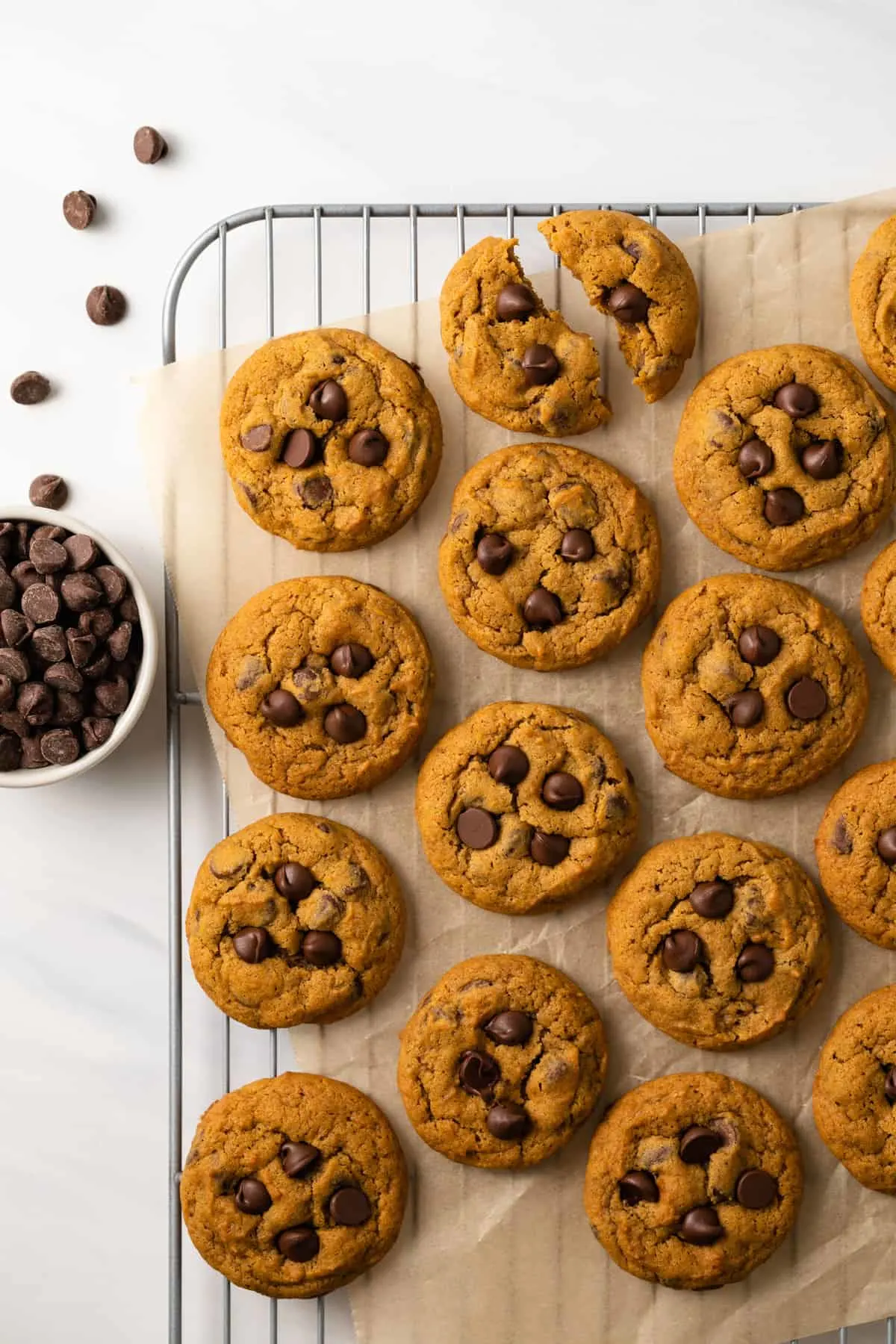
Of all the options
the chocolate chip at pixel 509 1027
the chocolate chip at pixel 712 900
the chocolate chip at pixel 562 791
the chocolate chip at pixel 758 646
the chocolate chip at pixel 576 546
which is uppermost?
the chocolate chip at pixel 576 546

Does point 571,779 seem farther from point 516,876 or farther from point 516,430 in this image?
point 516,430

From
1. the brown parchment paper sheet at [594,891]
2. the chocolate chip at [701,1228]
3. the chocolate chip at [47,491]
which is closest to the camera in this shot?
the chocolate chip at [701,1228]

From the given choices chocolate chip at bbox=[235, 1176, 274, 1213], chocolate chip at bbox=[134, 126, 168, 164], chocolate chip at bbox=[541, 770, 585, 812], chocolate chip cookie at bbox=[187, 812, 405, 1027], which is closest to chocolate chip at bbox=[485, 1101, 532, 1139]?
chocolate chip cookie at bbox=[187, 812, 405, 1027]

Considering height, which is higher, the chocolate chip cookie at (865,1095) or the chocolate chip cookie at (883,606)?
the chocolate chip cookie at (883,606)

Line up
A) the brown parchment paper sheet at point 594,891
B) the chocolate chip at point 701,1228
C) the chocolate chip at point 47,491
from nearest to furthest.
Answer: the chocolate chip at point 701,1228 < the brown parchment paper sheet at point 594,891 < the chocolate chip at point 47,491

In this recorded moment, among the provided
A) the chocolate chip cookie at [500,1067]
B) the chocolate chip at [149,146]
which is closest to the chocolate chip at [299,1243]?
the chocolate chip cookie at [500,1067]

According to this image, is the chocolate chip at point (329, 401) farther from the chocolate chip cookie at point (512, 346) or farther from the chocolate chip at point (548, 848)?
the chocolate chip at point (548, 848)

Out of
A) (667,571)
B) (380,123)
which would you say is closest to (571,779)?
(667,571)
